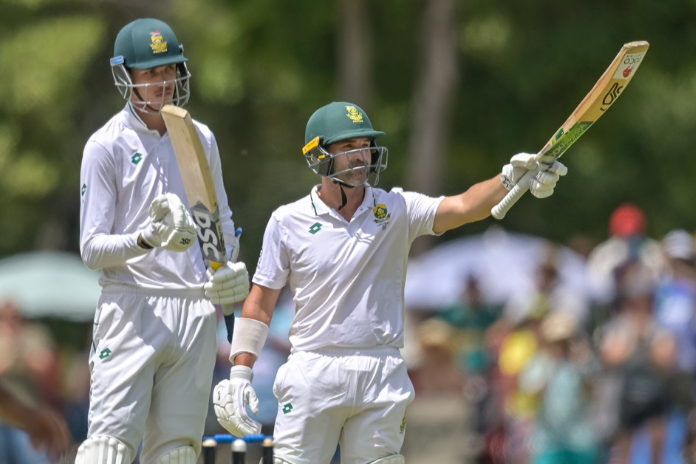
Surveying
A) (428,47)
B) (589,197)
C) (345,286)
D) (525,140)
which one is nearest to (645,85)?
(525,140)

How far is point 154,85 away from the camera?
6.15 metres

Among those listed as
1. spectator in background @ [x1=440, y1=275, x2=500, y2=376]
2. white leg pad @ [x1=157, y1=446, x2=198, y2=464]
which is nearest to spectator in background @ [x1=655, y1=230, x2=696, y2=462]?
spectator in background @ [x1=440, y1=275, x2=500, y2=376]

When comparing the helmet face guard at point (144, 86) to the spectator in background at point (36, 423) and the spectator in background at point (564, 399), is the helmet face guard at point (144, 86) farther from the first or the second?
the spectator in background at point (564, 399)

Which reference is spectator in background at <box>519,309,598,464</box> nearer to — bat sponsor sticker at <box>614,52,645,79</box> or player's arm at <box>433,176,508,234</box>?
player's arm at <box>433,176,508,234</box>

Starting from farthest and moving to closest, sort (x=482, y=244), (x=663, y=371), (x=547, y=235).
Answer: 1. (x=547, y=235)
2. (x=482, y=244)
3. (x=663, y=371)

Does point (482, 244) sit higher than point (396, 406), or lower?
lower

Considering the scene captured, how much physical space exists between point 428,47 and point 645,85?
3.11 meters

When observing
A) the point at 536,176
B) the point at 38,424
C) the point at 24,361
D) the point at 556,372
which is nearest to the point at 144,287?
the point at 536,176

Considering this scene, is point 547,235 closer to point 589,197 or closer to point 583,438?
point 589,197

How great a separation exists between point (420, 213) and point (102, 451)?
1.72 m

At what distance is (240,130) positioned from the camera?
23.8 meters

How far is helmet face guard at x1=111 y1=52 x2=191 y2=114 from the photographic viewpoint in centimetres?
615

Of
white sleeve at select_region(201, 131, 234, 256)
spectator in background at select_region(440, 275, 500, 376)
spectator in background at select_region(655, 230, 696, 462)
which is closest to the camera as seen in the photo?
white sleeve at select_region(201, 131, 234, 256)

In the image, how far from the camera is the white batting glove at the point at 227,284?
585 centimetres
